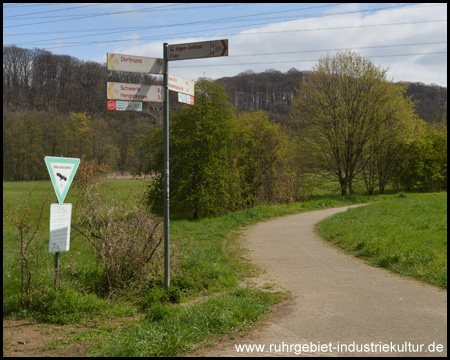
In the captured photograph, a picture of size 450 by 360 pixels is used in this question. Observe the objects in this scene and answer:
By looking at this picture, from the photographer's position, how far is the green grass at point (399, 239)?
326 inches

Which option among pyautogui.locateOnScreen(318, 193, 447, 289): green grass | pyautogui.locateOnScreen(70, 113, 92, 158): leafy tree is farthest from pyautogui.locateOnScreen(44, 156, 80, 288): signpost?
pyautogui.locateOnScreen(70, 113, 92, 158): leafy tree

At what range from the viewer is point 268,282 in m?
7.79

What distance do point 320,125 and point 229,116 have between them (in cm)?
1329

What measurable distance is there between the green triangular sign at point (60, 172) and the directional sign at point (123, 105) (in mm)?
1056

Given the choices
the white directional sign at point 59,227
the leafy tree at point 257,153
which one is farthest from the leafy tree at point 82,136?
the white directional sign at point 59,227

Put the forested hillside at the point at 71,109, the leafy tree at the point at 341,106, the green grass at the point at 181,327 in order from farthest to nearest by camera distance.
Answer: the forested hillside at the point at 71,109 → the leafy tree at the point at 341,106 → the green grass at the point at 181,327

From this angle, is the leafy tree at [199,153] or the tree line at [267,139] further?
the tree line at [267,139]

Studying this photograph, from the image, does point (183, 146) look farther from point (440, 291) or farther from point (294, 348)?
point (294, 348)

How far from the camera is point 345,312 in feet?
19.2

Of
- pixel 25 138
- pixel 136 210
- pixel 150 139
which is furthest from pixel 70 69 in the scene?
pixel 136 210

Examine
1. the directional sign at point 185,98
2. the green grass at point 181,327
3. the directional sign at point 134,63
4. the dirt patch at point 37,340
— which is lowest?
the dirt patch at point 37,340

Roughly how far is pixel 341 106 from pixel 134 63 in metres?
26.4

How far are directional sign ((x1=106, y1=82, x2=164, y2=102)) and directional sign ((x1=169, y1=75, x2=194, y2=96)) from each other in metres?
0.18

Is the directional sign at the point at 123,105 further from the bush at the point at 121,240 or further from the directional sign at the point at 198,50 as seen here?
the bush at the point at 121,240
